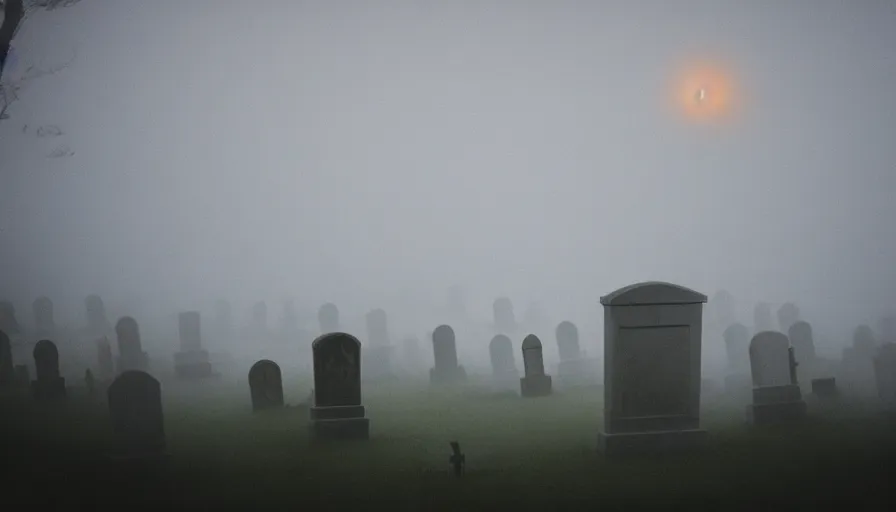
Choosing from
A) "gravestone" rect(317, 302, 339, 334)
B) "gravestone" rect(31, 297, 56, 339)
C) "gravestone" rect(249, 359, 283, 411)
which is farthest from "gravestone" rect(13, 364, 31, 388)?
"gravestone" rect(317, 302, 339, 334)

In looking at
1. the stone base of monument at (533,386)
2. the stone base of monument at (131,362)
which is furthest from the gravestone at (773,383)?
the stone base of monument at (131,362)

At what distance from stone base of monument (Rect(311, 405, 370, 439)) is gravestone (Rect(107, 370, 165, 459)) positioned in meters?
2.05

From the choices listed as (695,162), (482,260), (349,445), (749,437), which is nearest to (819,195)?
(695,162)

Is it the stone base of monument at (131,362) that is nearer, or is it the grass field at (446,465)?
the grass field at (446,465)

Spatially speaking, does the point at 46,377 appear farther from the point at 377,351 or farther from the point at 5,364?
the point at 377,351

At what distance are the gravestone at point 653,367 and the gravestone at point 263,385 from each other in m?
6.10

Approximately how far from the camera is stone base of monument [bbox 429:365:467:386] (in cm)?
1848

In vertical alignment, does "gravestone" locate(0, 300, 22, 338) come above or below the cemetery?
above

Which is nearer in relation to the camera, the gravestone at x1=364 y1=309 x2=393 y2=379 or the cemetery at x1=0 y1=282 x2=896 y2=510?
the cemetery at x1=0 y1=282 x2=896 y2=510

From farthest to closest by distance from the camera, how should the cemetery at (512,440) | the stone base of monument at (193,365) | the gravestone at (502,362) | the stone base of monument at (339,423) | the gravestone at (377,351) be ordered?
1. the gravestone at (377,351)
2. the stone base of monument at (193,365)
3. the gravestone at (502,362)
4. the stone base of monument at (339,423)
5. the cemetery at (512,440)

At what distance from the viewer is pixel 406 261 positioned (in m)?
42.2

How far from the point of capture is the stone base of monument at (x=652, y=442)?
400 inches

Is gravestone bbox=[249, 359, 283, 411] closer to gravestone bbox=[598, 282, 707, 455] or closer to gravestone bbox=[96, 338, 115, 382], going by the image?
gravestone bbox=[96, 338, 115, 382]

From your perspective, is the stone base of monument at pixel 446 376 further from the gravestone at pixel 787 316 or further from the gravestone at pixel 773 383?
the gravestone at pixel 787 316
